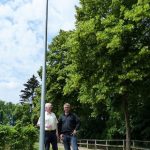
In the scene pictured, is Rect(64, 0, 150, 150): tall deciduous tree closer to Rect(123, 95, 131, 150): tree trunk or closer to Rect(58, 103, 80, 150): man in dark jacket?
Rect(123, 95, 131, 150): tree trunk

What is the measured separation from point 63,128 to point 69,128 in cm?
21

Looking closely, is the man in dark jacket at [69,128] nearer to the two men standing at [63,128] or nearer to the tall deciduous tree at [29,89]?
the two men standing at [63,128]

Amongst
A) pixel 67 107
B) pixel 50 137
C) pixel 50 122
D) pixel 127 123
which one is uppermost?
pixel 127 123

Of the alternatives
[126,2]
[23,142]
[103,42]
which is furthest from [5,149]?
[126,2]

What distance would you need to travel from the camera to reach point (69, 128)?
1448 centimetres

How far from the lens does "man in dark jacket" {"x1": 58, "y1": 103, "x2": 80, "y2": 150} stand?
14406 millimetres

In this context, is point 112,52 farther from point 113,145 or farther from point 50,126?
point 113,145

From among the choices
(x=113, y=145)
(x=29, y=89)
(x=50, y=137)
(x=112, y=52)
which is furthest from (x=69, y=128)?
(x=29, y=89)

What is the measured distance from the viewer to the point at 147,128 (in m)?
40.4

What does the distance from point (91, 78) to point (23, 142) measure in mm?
9708

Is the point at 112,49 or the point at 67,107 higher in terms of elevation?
the point at 112,49

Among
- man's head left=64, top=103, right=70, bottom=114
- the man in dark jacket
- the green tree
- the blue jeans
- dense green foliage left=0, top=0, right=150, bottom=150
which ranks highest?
the green tree

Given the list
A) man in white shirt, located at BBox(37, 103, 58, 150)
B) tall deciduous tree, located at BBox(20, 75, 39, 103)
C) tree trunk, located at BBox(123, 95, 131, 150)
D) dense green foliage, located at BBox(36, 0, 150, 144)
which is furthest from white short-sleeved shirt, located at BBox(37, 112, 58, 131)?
tall deciduous tree, located at BBox(20, 75, 39, 103)

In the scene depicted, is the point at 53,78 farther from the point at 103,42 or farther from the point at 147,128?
the point at 103,42
